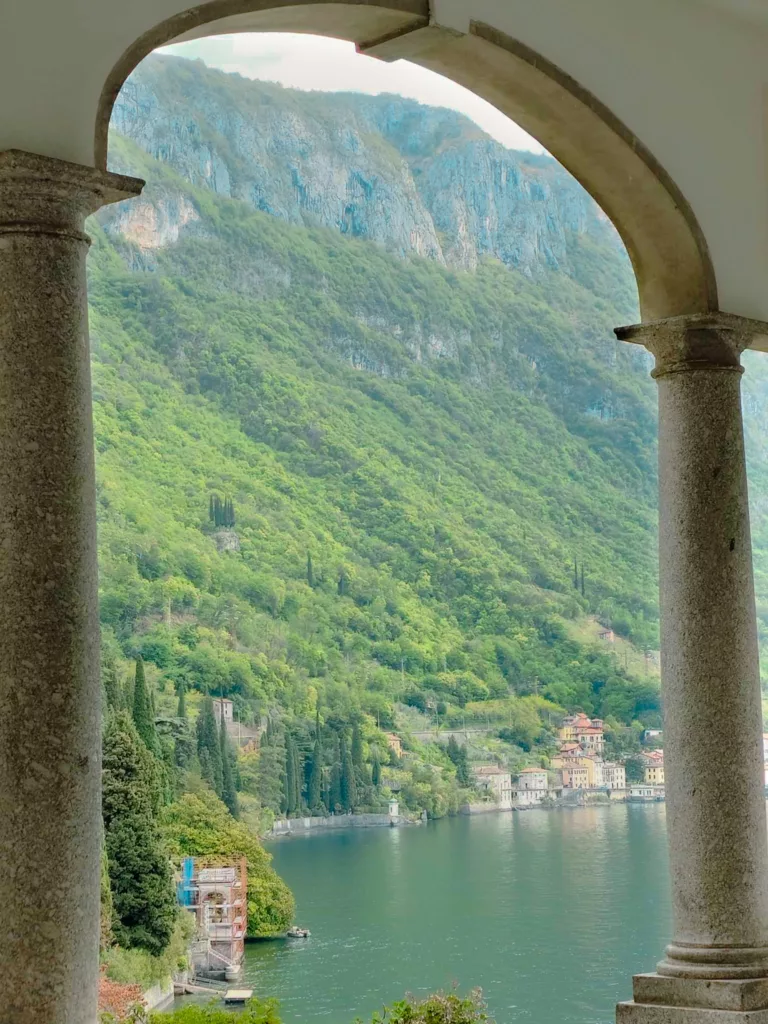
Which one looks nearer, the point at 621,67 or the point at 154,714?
the point at 621,67

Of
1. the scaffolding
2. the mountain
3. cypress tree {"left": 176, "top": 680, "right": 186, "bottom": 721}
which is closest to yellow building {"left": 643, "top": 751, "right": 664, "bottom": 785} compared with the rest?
the mountain

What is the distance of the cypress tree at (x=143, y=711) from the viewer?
58.5 m

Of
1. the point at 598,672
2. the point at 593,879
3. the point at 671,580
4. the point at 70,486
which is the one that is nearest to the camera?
the point at 70,486

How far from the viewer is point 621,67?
26.0 ft

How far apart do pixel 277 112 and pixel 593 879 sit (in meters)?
45.7

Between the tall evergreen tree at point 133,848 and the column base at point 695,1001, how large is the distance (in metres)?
41.7

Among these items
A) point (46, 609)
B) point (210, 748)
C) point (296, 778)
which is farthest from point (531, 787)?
point (46, 609)

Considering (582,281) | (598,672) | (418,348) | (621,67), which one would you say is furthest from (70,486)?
(582,281)

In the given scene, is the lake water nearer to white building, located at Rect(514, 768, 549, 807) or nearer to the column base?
white building, located at Rect(514, 768, 549, 807)

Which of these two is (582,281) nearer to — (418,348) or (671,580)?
(418,348)

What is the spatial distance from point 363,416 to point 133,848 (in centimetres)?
3672

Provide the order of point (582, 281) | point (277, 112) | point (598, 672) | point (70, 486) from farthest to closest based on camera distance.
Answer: point (582, 281), point (277, 112), point (598, 672), point (70, 486)

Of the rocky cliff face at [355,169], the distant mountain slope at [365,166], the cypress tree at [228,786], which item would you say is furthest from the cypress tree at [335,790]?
the distant mountain slope at [365,166]

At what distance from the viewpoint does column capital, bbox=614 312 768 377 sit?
314 inches
